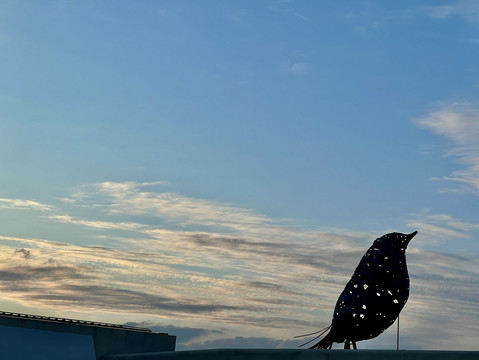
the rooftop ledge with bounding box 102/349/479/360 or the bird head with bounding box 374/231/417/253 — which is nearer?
the rooftop ledge with bounding box 102/349/479/360

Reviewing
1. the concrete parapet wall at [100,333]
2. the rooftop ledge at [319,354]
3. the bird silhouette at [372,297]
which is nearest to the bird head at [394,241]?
the bird silhouette at [372,297]

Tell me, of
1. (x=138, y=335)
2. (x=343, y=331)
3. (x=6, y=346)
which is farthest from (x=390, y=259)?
(x=6, y=346)

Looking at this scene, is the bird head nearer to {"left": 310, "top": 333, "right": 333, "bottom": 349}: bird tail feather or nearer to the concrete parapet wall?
{"left": 310, "top": 333, "right": 333, "bottom": 349}: bird tail feather

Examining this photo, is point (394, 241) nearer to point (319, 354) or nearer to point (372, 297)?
point (372, 297)

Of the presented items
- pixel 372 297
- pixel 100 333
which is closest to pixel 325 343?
pixel 372 297

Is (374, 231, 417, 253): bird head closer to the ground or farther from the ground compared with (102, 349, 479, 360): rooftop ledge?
farther from the ground

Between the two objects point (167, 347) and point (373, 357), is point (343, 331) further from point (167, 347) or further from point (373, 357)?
point (167, 347)

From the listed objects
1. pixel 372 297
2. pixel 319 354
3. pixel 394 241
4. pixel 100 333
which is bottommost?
pixel 319 354

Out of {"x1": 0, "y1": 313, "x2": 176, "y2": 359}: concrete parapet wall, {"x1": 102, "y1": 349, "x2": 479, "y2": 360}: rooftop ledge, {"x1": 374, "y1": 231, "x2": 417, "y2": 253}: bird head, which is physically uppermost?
{"x1": 374, "y1": 231, "x2": 417, "y2": 253}: bird head

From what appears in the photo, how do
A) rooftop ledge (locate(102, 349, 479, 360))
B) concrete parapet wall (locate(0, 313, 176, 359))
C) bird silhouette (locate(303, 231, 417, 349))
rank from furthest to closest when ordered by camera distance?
concrete parapet wall (locate(0, 313, 176, 359)) → bird silhouette (locate(303, 231, 417, 349)) → rooftop ledge (locate(102, 349, 479, 360))

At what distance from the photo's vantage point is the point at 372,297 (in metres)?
22.5

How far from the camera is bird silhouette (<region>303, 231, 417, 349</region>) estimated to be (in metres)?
22.5

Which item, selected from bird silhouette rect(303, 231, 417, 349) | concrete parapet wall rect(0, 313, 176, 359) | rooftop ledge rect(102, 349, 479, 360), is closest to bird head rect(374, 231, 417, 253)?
bird silhouette rect(303, 231, 417, 349)

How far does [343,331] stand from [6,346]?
425 inches
